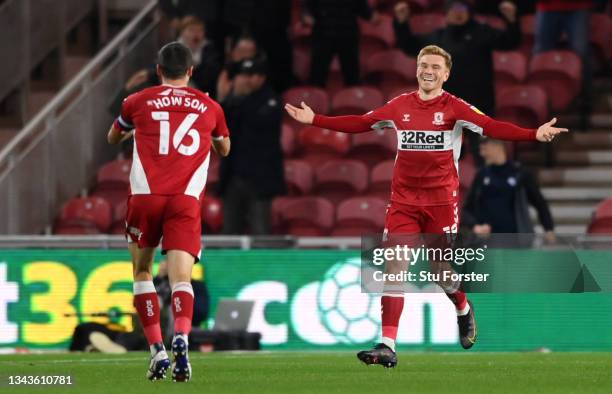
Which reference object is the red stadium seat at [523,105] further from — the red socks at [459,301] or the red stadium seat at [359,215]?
the red socks at [459,301]

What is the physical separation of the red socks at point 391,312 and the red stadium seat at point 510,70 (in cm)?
914

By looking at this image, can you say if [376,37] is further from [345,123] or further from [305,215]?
[345,123]

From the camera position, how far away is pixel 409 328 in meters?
15.7

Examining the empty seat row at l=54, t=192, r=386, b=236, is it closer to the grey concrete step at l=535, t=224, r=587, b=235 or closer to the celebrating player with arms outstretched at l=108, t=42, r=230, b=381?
the grey concrete step at l=535, t=224, r=587, b=235

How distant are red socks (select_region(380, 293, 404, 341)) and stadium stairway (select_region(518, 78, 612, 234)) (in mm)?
7267

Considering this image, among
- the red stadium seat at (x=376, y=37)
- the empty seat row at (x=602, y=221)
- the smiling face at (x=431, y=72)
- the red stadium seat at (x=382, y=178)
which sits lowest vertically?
the empty seat row at (x=602, y=221)

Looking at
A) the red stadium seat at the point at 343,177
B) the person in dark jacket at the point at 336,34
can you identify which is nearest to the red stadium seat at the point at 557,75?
the person in dark jacket at the point at 336,34

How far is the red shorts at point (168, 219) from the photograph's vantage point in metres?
10.1

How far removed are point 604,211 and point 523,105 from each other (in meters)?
2.53

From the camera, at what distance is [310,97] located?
1947 cm

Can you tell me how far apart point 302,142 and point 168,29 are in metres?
2.96

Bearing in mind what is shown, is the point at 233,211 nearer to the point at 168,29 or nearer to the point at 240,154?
the point at 240,154

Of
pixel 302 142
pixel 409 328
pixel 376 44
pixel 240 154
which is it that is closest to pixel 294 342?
pixel 409 328

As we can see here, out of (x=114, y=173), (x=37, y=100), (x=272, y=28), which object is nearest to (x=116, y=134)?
(x=114, y=173)
